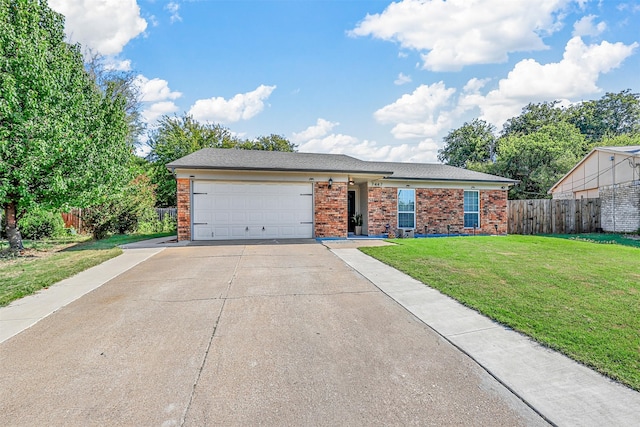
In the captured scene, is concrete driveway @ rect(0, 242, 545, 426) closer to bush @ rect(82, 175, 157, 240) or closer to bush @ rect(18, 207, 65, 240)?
bush @ rect(82, 175, 157, 240)

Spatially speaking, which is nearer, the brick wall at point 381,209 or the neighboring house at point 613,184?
the brick wall at point 381,209

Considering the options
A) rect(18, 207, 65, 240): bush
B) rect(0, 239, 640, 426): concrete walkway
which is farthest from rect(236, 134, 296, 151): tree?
rect(0, 239, 640, 426): concrete walkway

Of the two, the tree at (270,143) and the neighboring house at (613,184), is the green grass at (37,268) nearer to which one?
the neighboring house at (613,184)

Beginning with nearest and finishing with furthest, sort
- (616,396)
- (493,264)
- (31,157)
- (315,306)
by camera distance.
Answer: (616,396)
(315,306)
(493,264)
(31,157)

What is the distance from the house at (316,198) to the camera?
1154 centimetres

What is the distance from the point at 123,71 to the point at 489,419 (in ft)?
96.7

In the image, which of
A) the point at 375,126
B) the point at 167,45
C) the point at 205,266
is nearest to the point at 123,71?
the point at 167,45

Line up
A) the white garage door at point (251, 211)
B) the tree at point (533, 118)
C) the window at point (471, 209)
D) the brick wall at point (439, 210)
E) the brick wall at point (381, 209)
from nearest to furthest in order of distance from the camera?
the white garage door at point (251, 211) → the brick wall at point (381, 209) → the brick wall at point (439, 210) → the window at point (471, 209) → the tree at point (533, 118)

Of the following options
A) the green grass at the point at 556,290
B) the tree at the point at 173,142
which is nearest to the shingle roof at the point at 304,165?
the green grass at the point at 556,290

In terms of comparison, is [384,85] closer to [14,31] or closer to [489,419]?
[14,31]

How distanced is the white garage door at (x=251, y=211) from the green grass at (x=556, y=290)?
4.12 metres

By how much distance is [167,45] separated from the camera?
12.9m

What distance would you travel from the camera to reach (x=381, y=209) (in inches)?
545

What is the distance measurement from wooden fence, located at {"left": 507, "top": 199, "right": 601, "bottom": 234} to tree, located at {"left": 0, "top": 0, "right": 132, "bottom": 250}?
56.9 feet
